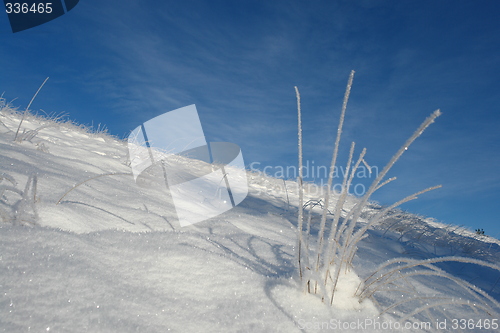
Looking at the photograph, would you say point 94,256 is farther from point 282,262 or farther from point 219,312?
point 282,262

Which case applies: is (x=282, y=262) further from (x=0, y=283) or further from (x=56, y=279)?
(x=0, y=283)

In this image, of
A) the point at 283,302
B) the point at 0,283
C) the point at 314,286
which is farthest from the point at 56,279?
the point at 314,286

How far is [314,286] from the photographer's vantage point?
1.10 meters

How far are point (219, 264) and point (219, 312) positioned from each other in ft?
0.88

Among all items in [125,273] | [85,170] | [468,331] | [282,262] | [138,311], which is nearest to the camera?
[138,311]

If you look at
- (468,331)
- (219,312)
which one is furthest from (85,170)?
(468,331)

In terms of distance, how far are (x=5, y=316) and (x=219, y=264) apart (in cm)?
63

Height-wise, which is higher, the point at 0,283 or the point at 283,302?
the point at 283,302

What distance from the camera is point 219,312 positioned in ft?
2.90

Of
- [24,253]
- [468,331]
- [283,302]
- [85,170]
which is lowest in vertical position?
[85,170]

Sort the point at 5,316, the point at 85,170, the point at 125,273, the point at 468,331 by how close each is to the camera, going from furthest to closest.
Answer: the point at 85,170, the point at 468,331, the point at 125,273, the point at 5,316

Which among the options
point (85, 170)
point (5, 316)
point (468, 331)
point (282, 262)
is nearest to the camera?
point (5, 316)

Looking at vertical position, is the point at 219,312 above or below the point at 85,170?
above

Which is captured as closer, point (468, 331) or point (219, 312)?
point (219, 312)
